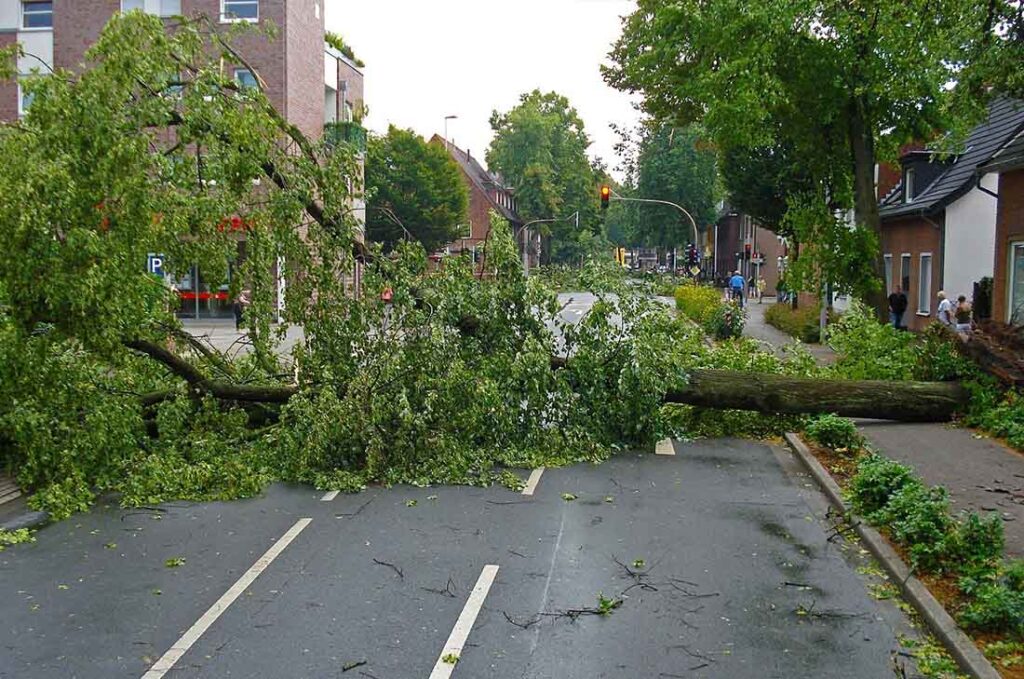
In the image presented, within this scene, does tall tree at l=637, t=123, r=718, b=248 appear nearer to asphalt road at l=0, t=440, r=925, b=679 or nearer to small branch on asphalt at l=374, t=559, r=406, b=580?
asphalt road at l=0, t=440, r=925, b=679

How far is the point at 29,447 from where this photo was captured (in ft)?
33.3

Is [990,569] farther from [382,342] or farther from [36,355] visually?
[36,355]

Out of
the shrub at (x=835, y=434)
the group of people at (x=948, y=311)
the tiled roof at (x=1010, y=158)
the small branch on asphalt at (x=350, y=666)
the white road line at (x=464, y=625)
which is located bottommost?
the small branch on asphalt at (x=350, y=666)

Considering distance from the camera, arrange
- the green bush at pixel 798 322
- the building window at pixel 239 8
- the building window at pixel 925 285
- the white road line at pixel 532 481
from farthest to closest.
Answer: the building window at pixel 239 8, the building window at pixel 925 285, the green bush at pixel 798 322, the white road line at pixel 532 481

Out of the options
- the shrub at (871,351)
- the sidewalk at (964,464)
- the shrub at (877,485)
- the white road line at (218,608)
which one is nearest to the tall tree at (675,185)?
the shrub at (871,351)

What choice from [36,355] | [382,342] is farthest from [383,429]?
[36,355]

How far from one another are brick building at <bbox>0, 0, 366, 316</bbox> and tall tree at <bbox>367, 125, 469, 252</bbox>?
18.0 metres

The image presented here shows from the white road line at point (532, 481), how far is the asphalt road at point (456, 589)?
0.71ft

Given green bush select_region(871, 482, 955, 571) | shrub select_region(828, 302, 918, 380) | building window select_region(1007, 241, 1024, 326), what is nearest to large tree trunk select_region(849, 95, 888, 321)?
building window select_region(1007, 241, 1024, 326)

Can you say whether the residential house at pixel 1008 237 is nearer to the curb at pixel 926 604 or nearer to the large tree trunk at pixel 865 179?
the large tree trunk at pixel 865 179

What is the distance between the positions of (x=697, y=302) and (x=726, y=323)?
622cm

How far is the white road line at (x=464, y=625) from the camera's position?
5793 millimetres

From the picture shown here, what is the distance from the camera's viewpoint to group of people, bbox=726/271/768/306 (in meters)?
43.2

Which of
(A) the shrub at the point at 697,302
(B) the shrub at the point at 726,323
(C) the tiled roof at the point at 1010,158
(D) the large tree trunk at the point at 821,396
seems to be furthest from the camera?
(A) the shrub at the point at 697,302
